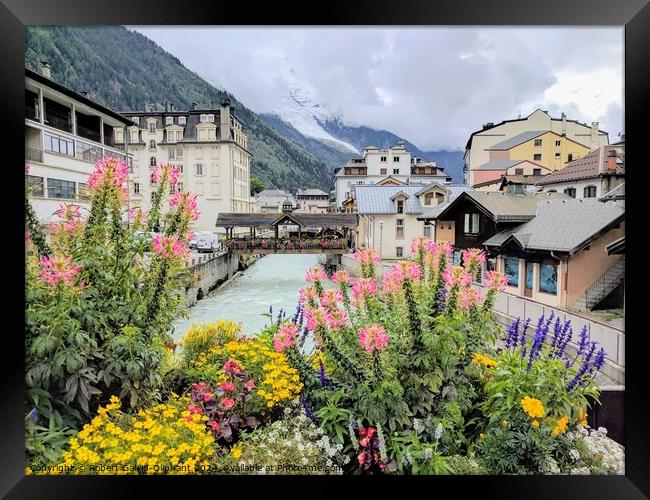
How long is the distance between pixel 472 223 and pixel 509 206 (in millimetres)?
346

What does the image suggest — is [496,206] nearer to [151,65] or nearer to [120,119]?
[151,65]

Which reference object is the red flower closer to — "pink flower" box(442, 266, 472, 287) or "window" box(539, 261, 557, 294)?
"pink flower" box(442, 266, 472, 287)

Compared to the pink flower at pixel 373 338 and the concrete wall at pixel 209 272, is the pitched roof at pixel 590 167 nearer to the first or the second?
the pink flower at pixel 373 338

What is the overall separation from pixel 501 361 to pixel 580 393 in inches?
15.7

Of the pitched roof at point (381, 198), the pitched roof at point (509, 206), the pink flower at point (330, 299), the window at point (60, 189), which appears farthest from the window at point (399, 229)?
the window at point (60, 189)

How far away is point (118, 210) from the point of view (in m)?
2.40

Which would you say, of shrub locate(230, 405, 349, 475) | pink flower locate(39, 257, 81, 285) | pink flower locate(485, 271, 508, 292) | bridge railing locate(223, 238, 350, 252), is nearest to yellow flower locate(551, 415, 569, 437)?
pink flower locate(485, 271, 508, 292)

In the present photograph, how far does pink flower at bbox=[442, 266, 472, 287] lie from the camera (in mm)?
2195

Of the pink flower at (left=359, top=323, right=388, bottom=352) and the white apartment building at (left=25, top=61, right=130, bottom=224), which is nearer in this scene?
the pink flower at (left=359, top=323, right=388, bottom=352)

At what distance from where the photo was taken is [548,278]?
302 cm

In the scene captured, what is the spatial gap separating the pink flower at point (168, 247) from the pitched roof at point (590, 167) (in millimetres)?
2548

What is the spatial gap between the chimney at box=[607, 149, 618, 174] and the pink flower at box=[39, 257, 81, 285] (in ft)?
10.5

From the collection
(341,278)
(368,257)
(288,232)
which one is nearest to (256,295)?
(288,232)

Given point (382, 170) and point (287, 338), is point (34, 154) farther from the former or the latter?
point (382, 170)
